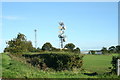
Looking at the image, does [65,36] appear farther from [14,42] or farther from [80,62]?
[80,62]

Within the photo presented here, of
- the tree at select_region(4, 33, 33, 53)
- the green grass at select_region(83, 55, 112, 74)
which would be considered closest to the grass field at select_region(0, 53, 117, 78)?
the green grass at select_region(83, 55, 112, 74)

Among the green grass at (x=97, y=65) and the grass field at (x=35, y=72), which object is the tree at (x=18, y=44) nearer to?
the green grass at (x=97, y=65)

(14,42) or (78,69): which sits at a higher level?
(14,42)

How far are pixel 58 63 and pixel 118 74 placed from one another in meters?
5.28

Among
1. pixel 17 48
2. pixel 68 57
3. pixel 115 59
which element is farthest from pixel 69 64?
pixel 17 48

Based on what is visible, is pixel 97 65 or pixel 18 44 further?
pixel 18 44

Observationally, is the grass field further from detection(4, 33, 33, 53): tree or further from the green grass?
detection(4, 33, 33, 53): tree

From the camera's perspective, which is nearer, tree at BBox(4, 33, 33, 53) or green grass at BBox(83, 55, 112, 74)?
green grass at BBox(83, 55, 112, 74)

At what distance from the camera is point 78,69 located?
17328 mm

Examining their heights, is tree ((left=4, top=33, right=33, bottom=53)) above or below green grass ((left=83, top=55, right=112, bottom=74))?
above

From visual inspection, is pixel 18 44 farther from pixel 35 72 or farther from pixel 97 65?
pixel 35 72

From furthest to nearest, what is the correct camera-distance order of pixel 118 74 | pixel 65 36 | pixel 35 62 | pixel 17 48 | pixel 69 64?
pixel 65 36 → pixel 17 48 → pixel 35 62 → pixel 69 64 → pixel 118 74

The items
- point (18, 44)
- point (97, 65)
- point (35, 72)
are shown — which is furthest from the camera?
point (18, 44)

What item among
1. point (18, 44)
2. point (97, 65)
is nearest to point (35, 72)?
point (97, 65)
